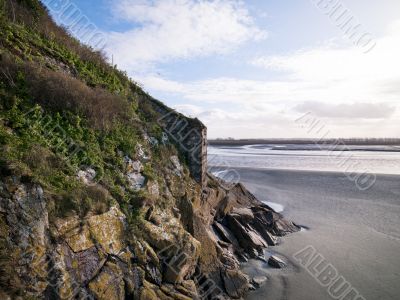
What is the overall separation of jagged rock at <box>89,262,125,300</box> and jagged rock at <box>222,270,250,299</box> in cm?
477

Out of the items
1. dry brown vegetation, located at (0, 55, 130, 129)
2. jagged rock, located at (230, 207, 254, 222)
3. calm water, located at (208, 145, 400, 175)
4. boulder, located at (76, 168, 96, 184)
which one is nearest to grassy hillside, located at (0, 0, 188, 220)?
dry brown vegetation, located at (0, 55, 130, 129)

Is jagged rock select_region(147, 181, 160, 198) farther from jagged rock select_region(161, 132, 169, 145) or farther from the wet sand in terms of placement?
the wet sand

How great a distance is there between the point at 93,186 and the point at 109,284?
2704mm

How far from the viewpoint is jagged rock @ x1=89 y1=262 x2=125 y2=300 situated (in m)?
7.16

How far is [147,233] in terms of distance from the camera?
30.0 ft

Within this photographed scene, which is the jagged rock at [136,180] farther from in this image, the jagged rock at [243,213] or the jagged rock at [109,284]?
the jagged rock at [243,213]

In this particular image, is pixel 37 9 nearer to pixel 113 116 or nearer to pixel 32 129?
pixel 113 116

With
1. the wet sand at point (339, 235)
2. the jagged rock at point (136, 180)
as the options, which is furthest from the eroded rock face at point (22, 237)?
the wet sand at point (339, 235)

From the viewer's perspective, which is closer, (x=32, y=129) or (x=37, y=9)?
(x=32, y=129)

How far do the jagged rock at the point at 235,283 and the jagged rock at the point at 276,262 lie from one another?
10.0 feet

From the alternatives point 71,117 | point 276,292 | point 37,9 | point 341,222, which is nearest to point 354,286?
point 276,292

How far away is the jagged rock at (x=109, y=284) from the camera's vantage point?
23.5 ft

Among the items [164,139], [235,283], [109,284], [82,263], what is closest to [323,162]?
[164,139]

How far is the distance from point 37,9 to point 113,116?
796 cm
